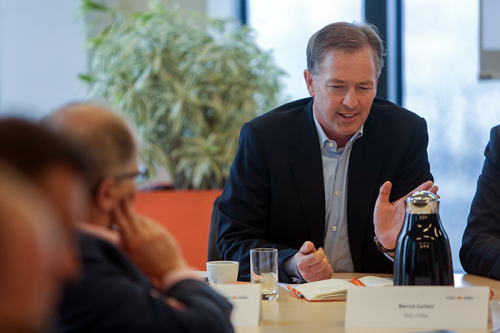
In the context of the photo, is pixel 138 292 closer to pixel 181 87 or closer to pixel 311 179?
pixel 311 179

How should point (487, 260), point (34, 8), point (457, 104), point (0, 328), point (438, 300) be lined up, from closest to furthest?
point (0, 328)
point (438, 300)
point (487, 260)
point (34, 8)
point (457, 104)

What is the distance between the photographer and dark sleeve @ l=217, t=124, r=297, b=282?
5.77ft

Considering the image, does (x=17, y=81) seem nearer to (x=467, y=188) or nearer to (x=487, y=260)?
(x=487, y=260)

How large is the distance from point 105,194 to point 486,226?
56.9 inches

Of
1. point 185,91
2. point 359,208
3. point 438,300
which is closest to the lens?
point 438,300

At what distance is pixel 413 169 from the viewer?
197 cm

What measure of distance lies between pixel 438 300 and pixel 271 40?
3443mm

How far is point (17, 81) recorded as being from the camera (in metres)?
3.45

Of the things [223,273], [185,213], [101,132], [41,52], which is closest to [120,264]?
[101,132]

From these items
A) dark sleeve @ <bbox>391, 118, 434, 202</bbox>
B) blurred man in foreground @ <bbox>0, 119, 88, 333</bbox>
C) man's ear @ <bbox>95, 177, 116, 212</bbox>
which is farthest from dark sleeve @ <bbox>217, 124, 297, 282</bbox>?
blurred man in foreground @ <bbox>0, 119, 88, 333</bbox>

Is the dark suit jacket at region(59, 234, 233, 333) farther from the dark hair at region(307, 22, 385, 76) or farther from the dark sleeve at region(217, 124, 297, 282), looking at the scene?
the dark hair at region(307, 22, 385, 76)

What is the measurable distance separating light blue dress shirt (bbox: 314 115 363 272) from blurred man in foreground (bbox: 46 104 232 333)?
122 centimetres

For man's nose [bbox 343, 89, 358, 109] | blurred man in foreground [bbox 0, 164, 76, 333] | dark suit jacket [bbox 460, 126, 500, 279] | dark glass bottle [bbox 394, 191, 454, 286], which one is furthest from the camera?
man's nose [bbox 343, 89, 358, 109]

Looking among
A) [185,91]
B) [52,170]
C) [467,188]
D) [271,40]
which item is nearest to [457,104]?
[467,188]
